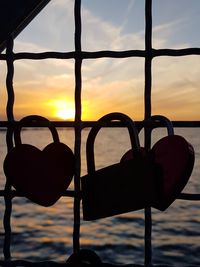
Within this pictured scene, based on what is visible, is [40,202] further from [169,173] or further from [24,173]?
[169,173]

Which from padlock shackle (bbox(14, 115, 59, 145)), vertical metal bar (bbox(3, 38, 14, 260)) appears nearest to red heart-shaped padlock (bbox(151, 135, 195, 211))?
padlock shackle (bbox(14, 115, 59, 145))

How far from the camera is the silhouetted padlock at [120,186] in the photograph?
4.33ft

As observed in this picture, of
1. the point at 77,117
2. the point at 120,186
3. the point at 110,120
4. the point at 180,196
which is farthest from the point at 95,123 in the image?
the point at 180,196

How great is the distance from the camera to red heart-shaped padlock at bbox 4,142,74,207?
1535mm

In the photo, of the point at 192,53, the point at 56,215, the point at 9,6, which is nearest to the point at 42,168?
the point at 9,6

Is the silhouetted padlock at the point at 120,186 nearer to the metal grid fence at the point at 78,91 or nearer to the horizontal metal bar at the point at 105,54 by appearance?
the metal grid fence at the point at 78,91

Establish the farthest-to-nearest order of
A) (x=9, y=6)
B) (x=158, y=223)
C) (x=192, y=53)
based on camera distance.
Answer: (x=158, y=223)
(x=192, y=53)
(x=9, y=6)

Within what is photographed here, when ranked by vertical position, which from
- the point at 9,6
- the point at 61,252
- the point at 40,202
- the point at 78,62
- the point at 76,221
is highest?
the point at 9,6

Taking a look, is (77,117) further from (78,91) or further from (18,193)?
(18,193)

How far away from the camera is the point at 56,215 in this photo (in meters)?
13.0

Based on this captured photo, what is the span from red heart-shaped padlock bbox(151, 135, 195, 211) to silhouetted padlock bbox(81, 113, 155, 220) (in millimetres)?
29

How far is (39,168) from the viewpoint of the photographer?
5.04 ft

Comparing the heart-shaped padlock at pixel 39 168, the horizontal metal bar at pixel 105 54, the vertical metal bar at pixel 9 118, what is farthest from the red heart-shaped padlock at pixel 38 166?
the horizontal metal bar at pixel 105 54

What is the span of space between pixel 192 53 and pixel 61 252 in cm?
812
